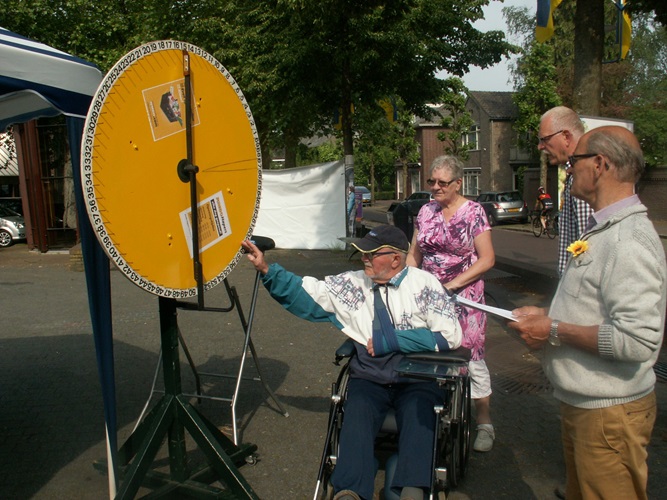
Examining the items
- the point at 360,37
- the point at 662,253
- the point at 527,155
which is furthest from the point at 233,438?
the point at 527,155

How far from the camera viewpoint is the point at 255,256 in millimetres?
3381

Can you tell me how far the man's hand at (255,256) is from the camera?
11.1 feet

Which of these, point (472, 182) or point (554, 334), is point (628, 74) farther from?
point (554, 334)

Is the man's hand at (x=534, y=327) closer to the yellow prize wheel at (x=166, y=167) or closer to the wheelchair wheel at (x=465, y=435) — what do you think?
the wheelchair wheel at (x=465, y=435)

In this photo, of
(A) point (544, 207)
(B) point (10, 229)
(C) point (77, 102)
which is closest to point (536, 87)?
(A) point (544, 207)

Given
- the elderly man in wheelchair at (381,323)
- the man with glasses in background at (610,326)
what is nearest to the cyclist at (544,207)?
the elderly man in wheelchair at (381,323)

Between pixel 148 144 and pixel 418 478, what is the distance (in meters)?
1.97

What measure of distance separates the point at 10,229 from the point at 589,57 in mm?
18178

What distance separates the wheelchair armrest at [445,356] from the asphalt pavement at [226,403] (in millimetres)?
932

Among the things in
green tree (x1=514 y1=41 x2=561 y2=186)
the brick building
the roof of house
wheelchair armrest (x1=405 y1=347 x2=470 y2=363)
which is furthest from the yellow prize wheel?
the roof of house

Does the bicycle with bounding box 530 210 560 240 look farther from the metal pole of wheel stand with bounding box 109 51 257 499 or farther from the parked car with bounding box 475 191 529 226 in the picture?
the metal pole of wheel stand with bounding box 109 51 257 499

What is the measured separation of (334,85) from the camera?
1429cm

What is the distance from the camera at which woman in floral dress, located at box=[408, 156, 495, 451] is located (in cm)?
413

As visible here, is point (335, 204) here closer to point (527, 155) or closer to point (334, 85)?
point (334, 85)
